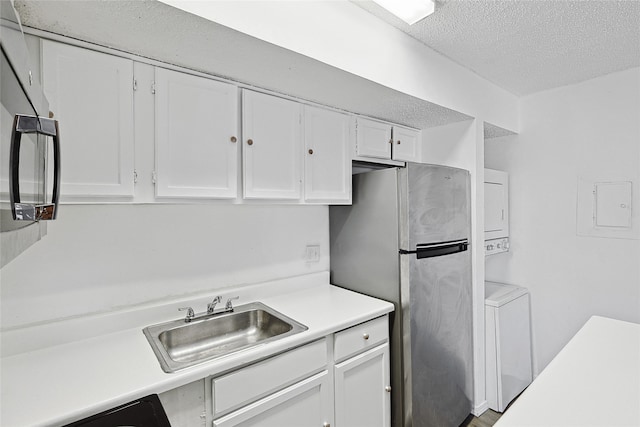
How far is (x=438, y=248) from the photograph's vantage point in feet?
6.67

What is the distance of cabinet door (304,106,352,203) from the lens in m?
1.89

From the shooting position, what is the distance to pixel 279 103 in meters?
1.75

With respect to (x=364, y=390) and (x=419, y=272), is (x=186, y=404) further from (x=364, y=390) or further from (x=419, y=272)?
(x=419, y=272)

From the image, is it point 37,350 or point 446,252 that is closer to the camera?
point 37,350

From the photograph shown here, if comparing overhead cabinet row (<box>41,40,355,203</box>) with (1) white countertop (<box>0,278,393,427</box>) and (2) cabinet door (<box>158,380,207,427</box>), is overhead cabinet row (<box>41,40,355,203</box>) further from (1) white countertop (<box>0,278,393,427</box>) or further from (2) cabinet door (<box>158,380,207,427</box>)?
(2) cabinet door (<box>158,380,207,427</box>)

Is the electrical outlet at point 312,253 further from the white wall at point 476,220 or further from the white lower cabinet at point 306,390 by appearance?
the white wall at point 476,220

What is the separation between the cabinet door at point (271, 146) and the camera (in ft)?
5.37

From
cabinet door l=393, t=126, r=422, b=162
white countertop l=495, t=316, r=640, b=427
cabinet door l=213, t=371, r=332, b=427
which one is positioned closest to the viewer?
white countertop l=495, t=316, r=640, b=427

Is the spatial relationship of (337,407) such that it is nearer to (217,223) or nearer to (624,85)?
(217,223)

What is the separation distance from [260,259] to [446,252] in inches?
47.0

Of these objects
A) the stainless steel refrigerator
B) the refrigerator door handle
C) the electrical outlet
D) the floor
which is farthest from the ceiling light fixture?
the floor

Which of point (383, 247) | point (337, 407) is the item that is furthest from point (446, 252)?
point (337, 407)

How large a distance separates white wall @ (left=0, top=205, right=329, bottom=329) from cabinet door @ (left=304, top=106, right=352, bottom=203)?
31 cm

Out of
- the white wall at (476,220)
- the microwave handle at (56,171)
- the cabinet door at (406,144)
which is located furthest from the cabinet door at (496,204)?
the microwave handle at (56,171)
